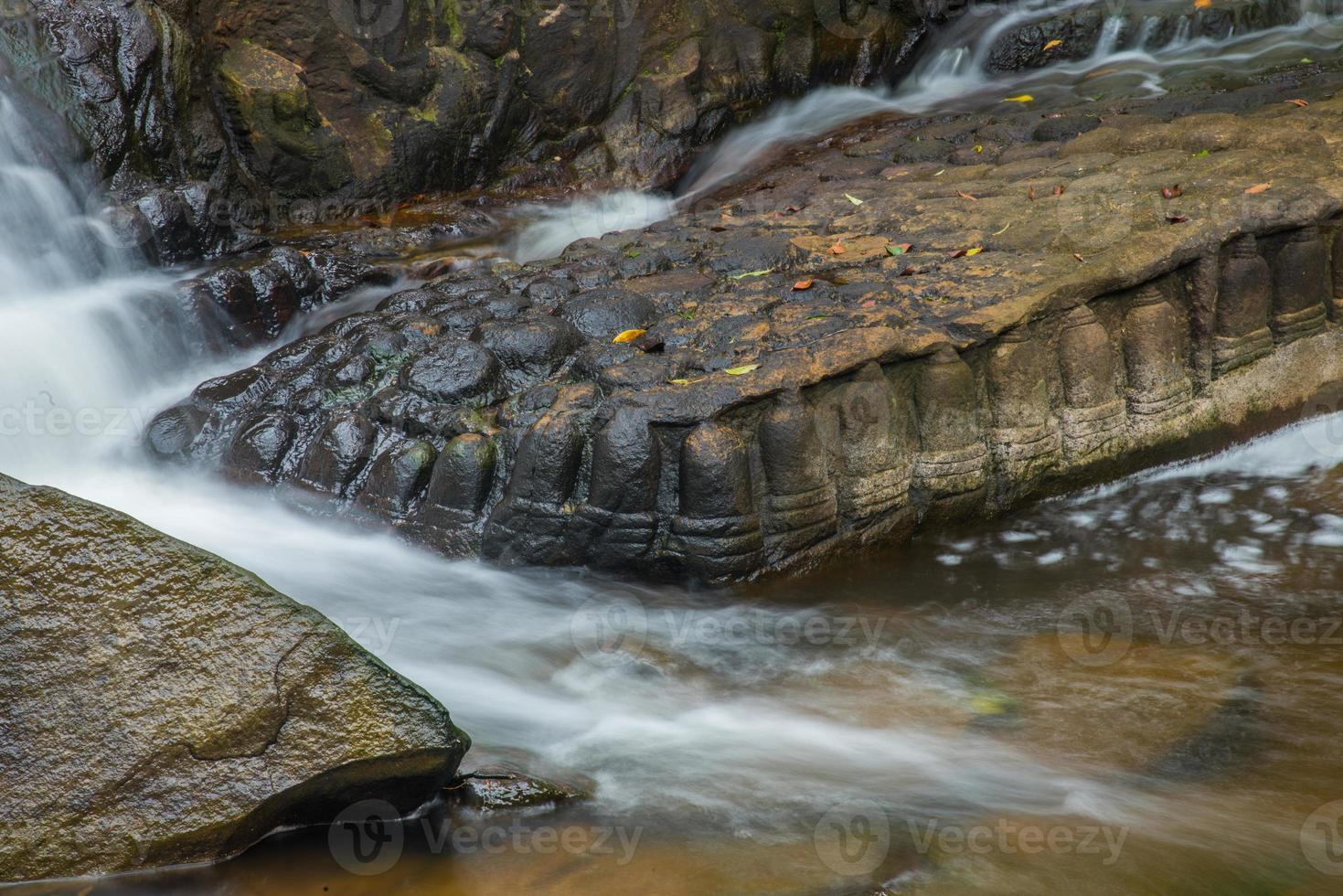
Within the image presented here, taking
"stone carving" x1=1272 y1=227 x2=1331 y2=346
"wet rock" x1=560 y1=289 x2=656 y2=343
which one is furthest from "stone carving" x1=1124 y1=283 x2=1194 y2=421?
"wet rock" x1=560 y1=289 x2=656 y2=343

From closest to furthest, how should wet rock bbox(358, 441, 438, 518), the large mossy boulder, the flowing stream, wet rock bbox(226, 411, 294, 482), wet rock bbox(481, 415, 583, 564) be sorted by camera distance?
the large mossy boulder, the flowing stream, wet rock bbox(481, 415, 583, 564), wet rock bbox(358, 441, 438, 518), wet rock bbox(226, 411, 294, 482)

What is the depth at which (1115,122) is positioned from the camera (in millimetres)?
7082

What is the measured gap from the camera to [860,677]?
12.9 ft

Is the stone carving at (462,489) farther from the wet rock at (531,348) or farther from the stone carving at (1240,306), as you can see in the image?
the stone carving at (1240,306)

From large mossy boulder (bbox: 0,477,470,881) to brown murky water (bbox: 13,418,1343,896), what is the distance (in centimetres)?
13

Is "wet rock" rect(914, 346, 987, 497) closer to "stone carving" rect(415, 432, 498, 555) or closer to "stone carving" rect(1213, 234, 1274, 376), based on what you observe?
"stone carving" rect(1213, 234, 1274, 376)

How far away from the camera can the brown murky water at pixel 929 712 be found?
9.15 ft

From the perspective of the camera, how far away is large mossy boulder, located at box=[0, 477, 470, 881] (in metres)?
2.71

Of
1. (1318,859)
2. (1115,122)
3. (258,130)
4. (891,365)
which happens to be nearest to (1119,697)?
(1318,859)

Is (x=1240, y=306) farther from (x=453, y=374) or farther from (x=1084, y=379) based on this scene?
(x=453, y=374)

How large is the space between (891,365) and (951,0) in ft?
23.4

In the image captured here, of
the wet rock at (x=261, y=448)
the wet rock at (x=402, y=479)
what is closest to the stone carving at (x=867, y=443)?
the wet rock at (x=402, y=479)

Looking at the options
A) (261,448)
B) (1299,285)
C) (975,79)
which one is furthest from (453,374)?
(975,79)

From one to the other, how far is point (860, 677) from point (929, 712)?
0.33 m
